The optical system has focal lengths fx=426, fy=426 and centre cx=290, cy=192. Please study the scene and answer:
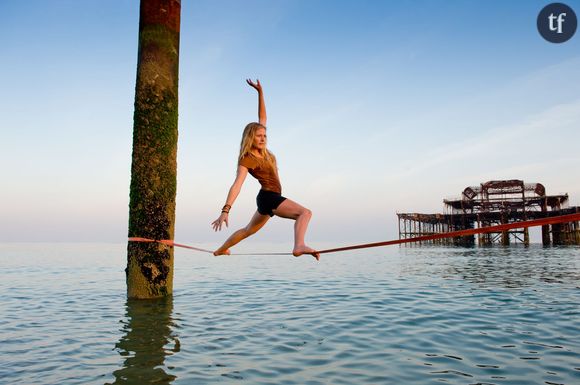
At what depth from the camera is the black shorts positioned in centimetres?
499

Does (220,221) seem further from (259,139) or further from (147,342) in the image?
(147,342)

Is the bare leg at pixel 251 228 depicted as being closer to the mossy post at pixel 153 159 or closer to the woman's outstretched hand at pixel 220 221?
the woman's outstretched hand at pixel 220 221

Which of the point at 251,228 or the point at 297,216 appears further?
the point at 251,228

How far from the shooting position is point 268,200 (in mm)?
5004

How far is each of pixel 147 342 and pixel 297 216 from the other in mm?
2831

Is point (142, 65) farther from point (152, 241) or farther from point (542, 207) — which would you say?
point (542, 207)

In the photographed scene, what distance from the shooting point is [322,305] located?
9305 mm

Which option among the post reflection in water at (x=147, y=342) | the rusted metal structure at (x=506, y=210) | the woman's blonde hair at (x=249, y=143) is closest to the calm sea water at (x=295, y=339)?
the post reflection in water at (x=147, y=342)

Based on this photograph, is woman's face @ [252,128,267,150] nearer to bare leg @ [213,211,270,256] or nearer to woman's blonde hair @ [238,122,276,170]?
woman's blonde hair @ [238,122,276,170]

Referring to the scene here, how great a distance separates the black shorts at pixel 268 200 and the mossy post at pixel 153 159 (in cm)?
370

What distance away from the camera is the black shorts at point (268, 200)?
16.4 ft

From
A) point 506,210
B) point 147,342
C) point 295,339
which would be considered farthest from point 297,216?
point 506,210

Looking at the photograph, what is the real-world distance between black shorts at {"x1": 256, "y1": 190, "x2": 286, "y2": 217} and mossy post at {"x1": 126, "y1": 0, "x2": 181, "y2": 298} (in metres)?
3.70

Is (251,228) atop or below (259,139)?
below
